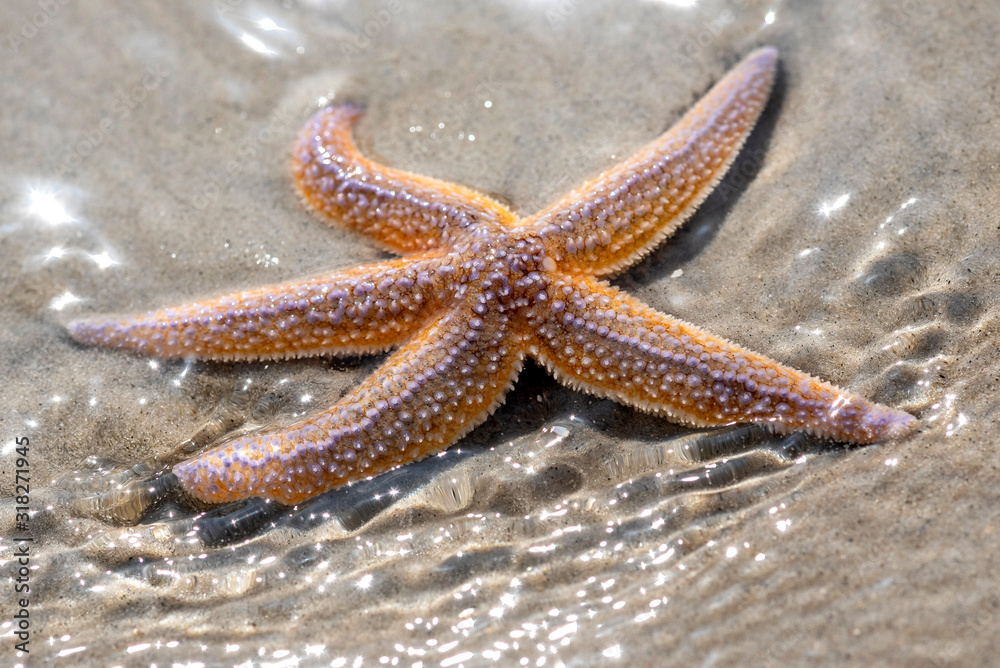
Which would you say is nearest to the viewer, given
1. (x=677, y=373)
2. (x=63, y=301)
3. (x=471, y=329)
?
(x=677, y=373)

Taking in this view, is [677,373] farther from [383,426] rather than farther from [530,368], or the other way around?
[383,426]

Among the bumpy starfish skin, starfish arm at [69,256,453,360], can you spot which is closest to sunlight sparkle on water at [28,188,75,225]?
the bumpy starfish skin

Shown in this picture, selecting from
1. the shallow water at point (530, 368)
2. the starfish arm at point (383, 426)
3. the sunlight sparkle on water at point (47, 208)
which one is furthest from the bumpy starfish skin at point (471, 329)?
the sunlight sparkle on water at point (47, 208)

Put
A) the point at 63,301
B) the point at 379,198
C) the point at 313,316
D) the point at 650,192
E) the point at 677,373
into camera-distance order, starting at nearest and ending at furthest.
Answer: the point at 677,373, the point at 313,316, the point at 650,192, the point at 379,198, the point at 63,301

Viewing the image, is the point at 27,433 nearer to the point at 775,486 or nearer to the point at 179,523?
the point at 179,523

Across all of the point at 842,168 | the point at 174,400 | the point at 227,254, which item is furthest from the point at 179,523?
the point at 842,168

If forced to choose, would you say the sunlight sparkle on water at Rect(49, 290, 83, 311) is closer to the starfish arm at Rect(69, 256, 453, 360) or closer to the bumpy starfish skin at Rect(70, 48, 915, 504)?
the bumpy starfish skin at Rect(70, 48, 915, 504)

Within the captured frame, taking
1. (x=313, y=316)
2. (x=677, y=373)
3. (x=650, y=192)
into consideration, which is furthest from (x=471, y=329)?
(x=650, y=192)
